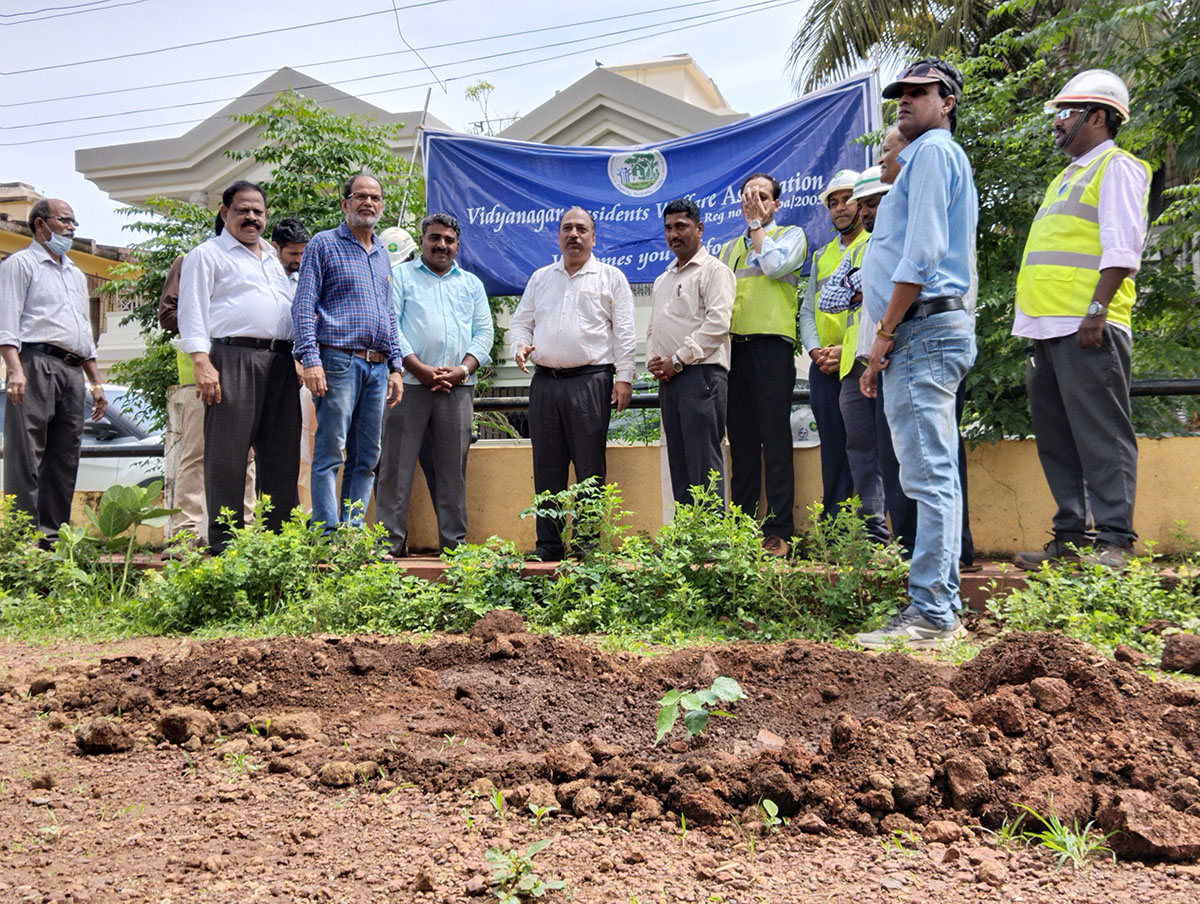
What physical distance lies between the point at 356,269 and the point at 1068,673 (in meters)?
4.22

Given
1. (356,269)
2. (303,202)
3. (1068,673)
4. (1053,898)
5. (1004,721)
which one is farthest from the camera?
(303,202)

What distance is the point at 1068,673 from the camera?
2.82 meters

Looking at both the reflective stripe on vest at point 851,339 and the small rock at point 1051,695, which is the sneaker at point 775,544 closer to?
the reflective stripe on vest at point 851,339

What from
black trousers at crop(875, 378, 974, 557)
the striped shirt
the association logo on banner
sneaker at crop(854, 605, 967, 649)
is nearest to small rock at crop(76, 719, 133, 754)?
sneaker at crop(854, 605, 967, 649)

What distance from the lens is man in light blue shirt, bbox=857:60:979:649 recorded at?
3.97m

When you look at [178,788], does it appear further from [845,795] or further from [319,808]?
[845,795]

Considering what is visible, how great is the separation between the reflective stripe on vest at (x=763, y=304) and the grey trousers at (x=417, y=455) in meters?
1.71

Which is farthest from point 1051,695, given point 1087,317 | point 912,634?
point 1087,317

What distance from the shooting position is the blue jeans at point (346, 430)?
5.50 metres

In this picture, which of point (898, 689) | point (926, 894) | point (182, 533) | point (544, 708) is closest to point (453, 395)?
point (182, 533)

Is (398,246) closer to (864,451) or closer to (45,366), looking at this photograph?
(45,366)

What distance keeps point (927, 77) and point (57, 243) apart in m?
5.41

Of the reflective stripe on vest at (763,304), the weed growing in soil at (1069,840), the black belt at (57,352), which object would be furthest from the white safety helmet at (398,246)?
the weed growing in soil at (1069,840)

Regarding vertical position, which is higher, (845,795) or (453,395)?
(453,395)
